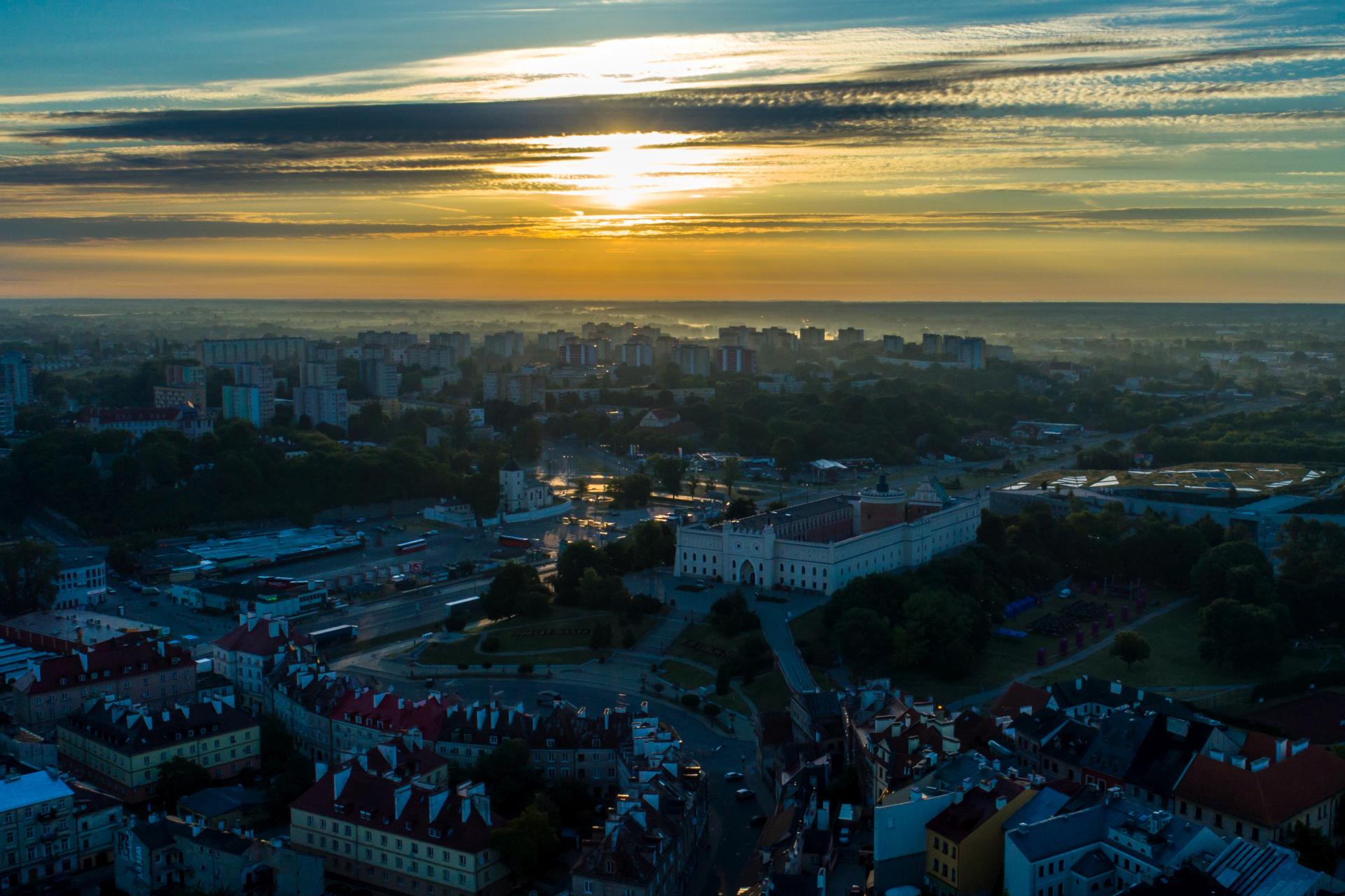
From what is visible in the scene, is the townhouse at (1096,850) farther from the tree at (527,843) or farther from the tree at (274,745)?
the tree at (274,745)

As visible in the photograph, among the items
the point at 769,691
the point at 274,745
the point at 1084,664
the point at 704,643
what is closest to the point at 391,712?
the point at 274,745

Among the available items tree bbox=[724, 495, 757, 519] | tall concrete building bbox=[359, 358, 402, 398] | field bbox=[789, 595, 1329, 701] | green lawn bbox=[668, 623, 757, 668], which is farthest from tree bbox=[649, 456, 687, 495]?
tall concrete building bbox=[359, 358, 402, 398]

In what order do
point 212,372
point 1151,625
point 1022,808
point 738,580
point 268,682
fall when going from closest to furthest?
point 1022,808 < point 268,682 < point 1151,625 < point 738,580 < point 212,372

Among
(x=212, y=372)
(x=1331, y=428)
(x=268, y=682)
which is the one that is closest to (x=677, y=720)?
(x=268, y=682)

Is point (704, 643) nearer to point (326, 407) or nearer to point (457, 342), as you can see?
point (326, 407)

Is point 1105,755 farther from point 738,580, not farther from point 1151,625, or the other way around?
point 738,580

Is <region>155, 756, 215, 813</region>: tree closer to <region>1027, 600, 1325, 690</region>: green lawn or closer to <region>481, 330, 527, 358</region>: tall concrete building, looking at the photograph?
<region>1027, 600, 1325, 690</region>: green lawn

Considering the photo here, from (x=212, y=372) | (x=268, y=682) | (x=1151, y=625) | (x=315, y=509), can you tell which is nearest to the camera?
(x=268, y=682)

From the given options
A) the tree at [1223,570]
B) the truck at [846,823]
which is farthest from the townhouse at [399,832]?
the tree at [1223,570]
